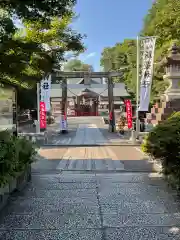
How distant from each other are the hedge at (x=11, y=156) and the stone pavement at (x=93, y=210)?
530mm

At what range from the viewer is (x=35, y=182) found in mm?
6113

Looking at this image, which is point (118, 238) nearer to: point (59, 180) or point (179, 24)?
point (59, 180)

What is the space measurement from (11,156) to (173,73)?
11.0 meters

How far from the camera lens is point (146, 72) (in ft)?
47.2

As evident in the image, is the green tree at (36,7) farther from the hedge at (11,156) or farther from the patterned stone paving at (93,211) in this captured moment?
the patterned stone paving at (93,211)

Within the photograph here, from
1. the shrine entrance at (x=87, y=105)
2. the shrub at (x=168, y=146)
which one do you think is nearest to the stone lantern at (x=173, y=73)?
the shrub at (x=168, y=146)

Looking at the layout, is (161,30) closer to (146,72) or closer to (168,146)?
(146,72)

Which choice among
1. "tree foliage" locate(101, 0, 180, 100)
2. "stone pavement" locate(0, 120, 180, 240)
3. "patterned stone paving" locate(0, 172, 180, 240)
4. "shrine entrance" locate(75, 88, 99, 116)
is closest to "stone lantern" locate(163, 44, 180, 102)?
"tree foliage" locate(101, 0, 180, 100)

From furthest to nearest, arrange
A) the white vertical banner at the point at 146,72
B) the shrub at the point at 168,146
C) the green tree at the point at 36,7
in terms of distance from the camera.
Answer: the white vertical banner at the point at 146,72 < the shrub at the point at 168,146 < the green tree at the point at 36,7

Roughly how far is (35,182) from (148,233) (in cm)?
322

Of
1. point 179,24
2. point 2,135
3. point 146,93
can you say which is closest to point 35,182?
point 2,135

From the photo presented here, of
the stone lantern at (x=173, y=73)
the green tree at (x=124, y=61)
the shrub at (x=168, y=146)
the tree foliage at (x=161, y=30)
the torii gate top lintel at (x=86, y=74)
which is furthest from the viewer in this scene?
the green tree at (x=124, y=61)

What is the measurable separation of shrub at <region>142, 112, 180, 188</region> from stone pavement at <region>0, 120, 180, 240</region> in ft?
1.26

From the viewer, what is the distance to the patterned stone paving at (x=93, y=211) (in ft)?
11.2
